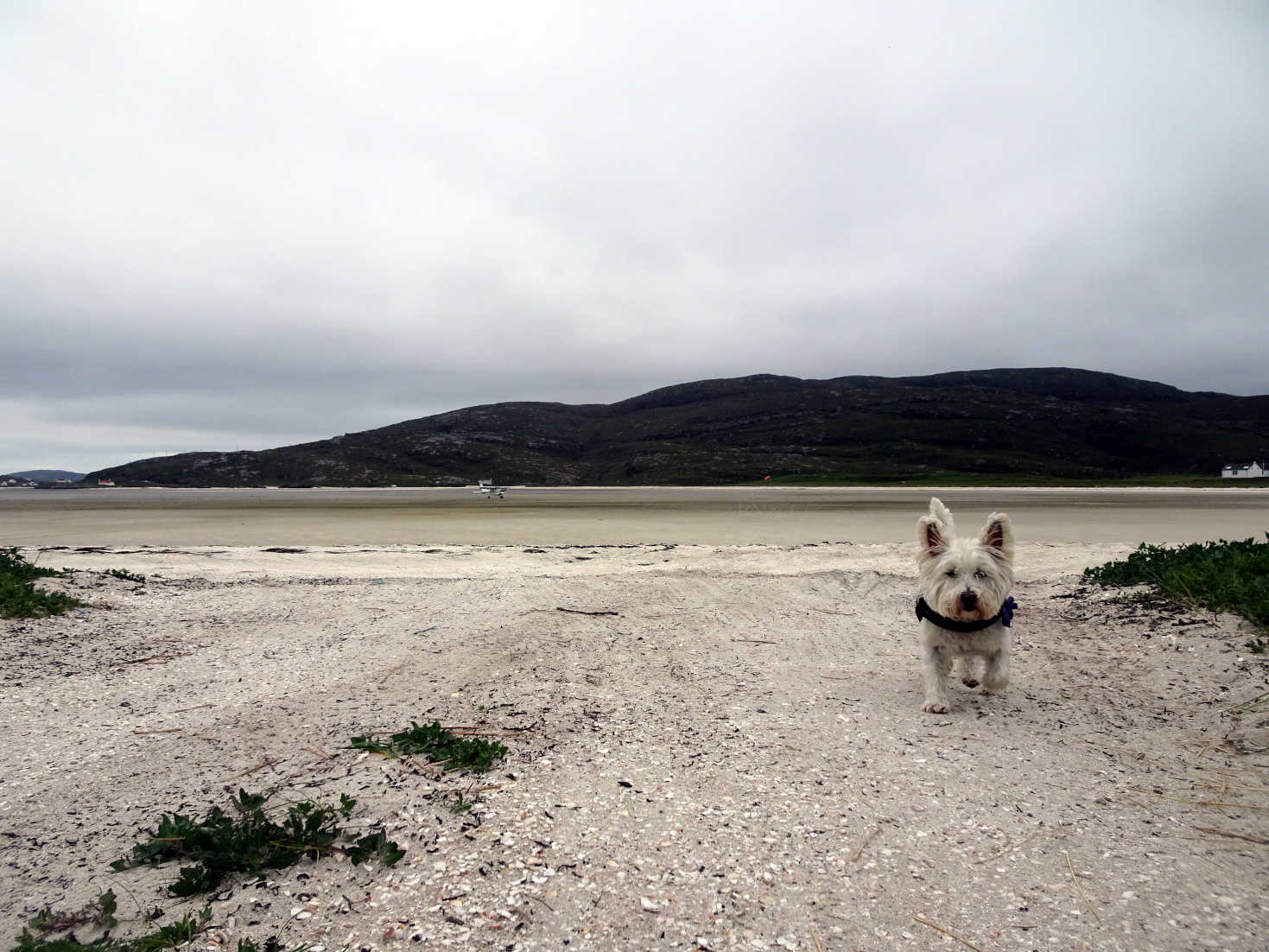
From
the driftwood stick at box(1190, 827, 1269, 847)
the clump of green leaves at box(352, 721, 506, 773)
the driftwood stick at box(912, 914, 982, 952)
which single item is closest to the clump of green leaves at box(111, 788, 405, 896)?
the clump of green leaves at box(352, 721, 506, 773)

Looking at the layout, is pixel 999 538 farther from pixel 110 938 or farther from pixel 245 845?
pixel 110 938

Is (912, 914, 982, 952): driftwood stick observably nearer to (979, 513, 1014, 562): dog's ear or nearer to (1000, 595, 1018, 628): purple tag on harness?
(1000, 595, 1018, 628): purple tag on harness

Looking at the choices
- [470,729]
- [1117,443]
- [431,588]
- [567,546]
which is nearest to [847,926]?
[470,729]

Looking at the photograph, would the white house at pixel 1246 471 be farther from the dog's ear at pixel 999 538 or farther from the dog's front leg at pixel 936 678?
the dog's front leg at pixel 936 678

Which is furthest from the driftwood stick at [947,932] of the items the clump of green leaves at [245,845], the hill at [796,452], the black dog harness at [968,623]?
the hill at [796,452]

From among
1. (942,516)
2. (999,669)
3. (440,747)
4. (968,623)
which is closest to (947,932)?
(440,747)

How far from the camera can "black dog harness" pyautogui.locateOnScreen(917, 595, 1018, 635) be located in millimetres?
5867

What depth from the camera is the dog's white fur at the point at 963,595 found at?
579 centimetres

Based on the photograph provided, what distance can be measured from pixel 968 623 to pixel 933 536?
841 mm

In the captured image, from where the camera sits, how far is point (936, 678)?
5.96 m

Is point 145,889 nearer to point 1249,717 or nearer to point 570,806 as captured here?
point 570,806

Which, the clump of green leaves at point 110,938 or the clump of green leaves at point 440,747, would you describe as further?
the clump of green leaves at point 440,747

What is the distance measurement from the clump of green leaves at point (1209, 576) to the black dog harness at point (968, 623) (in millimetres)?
2826

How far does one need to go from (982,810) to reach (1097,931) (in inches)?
42.6
